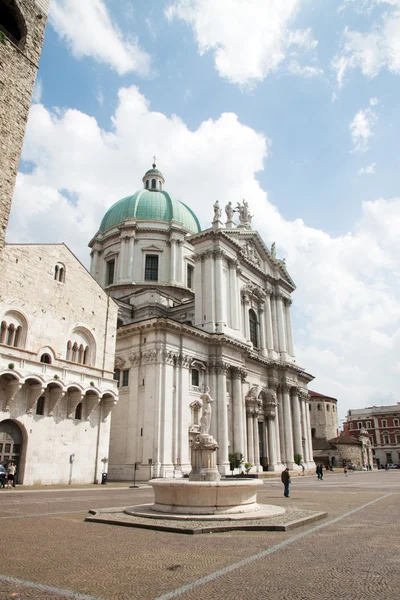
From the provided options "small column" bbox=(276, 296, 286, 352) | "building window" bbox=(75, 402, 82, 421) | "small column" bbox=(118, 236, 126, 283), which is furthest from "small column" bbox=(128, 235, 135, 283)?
"building window" bbox=(75, 402, 82, 421)

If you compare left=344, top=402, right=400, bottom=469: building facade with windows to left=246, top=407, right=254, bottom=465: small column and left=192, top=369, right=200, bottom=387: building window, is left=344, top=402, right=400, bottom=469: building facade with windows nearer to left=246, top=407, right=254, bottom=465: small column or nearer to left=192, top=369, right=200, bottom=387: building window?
left=246, top=407, right=254, bottom=465: small column

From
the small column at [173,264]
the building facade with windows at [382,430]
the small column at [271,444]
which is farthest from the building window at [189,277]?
the building facade with windows at [382,430]

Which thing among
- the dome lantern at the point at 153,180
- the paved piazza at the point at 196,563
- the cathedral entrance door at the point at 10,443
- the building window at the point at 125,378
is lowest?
the paved piazza at the point at 196,563

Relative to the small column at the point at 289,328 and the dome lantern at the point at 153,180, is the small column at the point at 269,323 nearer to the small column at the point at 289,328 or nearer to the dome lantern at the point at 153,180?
the small column at the point at 289,328

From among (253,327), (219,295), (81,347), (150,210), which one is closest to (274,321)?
(253,327)

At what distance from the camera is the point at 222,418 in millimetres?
36469

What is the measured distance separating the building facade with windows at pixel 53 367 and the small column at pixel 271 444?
20.8 m

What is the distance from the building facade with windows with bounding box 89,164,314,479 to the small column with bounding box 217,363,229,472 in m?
0.08

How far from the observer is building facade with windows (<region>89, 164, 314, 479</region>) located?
33.8 m

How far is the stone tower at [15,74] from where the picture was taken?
1625cm

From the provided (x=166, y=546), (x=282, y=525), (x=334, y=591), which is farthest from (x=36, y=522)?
(x=334, y=591)

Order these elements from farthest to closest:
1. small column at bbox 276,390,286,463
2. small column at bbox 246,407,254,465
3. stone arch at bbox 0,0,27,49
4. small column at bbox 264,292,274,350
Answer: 1. small column at bbox 264,292,274,350
2. small column at bbox 276,390,286,463
3. small column at bbox 246,407,254,465
4. stone arch at bbox 0,0,27,49

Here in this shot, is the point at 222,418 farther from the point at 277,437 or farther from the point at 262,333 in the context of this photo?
the point at 262,333

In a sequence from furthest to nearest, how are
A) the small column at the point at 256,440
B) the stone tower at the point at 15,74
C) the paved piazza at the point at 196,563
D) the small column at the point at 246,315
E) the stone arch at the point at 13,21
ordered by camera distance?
the small column at the point at 246,315
the small column at the point at 256,440
the stone arch at the point at 13,21
the stone tower at the point at 15,74
the paved piazza at the point at 196,563
